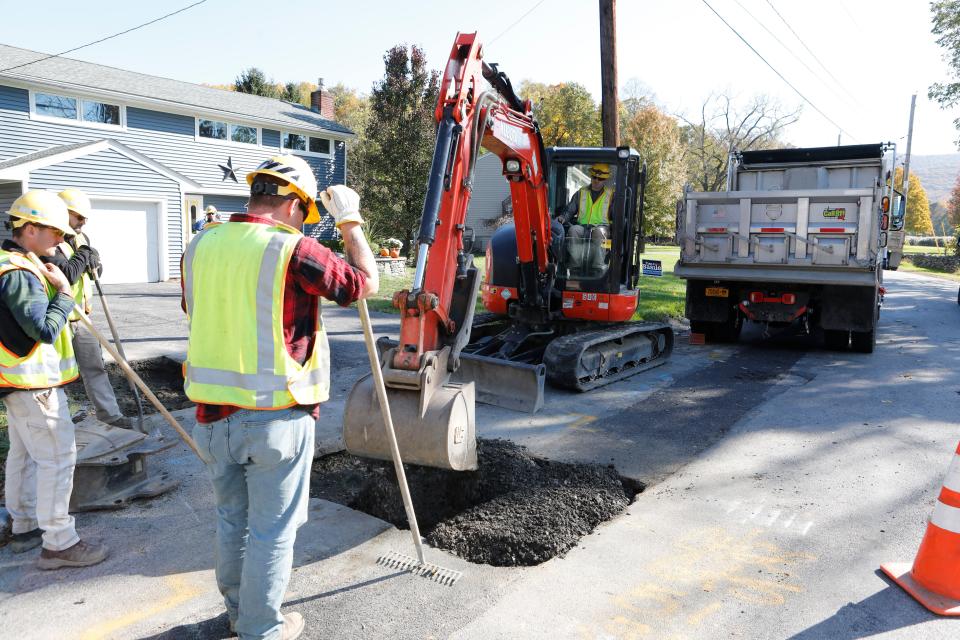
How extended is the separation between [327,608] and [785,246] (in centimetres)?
856

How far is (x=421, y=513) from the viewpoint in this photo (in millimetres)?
4730

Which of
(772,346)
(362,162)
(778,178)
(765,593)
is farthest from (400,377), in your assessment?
(362,162)

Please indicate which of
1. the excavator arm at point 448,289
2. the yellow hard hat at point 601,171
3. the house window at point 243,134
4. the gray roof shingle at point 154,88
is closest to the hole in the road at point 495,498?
the excavator arm at point 448,289

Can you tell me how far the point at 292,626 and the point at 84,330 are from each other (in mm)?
3938

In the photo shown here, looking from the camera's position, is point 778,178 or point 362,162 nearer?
A: point 778,178

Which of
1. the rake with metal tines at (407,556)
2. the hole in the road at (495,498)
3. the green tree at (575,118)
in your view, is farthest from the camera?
the green tree at (575,118)

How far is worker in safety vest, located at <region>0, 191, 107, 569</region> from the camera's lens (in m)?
3.55

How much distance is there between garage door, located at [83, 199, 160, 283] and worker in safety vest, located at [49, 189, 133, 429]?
46.5 feet

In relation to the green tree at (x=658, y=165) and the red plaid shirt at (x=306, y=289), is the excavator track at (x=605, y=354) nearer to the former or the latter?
the red plaid shirt at (x=306, y=289)

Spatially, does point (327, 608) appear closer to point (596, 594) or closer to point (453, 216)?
point (596, 594)

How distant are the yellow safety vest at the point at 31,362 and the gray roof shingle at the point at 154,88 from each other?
57.3ft

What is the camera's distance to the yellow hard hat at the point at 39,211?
3.70 meters

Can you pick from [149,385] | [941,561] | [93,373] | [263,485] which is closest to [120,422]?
[93,373]

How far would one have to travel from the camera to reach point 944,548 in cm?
363
